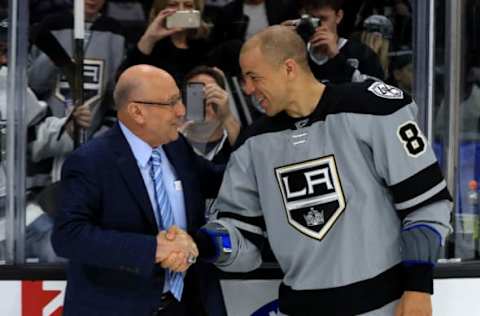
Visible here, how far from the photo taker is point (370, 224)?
294 cm

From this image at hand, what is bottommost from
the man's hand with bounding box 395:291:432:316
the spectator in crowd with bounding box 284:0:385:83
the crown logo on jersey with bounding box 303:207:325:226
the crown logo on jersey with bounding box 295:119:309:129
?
the man's hand with bounding box 395:291:432:316

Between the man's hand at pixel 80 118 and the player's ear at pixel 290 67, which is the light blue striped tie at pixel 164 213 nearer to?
the player's ear at pixel 290 67

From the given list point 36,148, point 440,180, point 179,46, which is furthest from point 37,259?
point 440,180

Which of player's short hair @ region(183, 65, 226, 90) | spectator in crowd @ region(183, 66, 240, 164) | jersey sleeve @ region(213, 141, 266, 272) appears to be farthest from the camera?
player's short hair @ region(183, 65, 226, 90)

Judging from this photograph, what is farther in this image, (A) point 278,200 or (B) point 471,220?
(B) point 471,220

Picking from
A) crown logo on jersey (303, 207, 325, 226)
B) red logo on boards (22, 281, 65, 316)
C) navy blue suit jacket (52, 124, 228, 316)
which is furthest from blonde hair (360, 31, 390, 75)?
red logo on boards (22, 281, 65, 316)

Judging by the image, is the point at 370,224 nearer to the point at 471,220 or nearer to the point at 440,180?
the point at 440,180

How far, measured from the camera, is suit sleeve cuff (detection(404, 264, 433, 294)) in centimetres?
289

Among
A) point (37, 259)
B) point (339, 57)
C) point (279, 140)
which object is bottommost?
point (37, 259)

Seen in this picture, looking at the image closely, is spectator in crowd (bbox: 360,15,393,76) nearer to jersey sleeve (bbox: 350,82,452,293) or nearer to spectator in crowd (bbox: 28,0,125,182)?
jersey sleeve (bbox: 350,82,452,293)

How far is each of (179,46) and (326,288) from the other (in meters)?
1.40

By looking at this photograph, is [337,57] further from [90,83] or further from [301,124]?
[90,83]

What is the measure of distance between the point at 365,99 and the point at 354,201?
31 cm

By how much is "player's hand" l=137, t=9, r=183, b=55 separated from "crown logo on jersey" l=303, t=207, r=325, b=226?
3.97 feet
